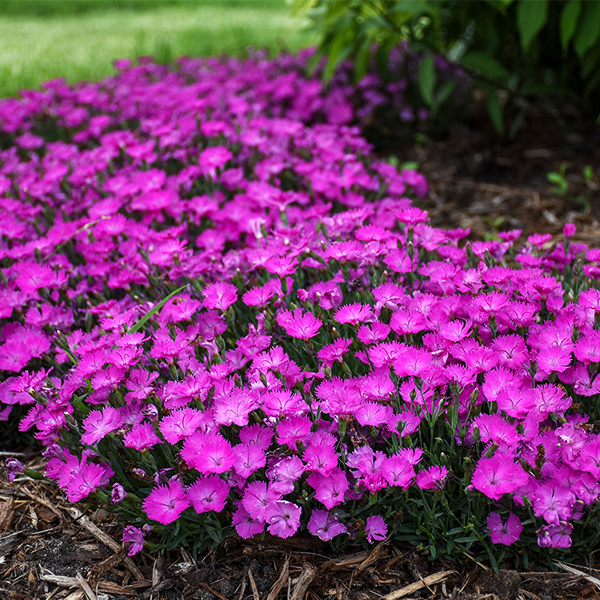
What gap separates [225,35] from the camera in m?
8.48

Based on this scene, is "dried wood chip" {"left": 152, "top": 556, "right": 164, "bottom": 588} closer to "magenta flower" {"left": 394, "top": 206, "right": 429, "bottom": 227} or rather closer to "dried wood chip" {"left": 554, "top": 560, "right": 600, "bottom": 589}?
"dried wood chip" {"left": 554, "top": 560, "right": 600, "bottom": 589}

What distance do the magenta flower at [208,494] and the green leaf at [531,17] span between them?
8.21 ft

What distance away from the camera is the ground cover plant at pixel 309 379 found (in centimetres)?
146

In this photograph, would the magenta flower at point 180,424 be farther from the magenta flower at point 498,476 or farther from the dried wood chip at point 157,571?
the magenta flower at point 498,476

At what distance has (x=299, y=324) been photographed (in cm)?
177

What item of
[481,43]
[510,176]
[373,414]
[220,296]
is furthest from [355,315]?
[481,43]

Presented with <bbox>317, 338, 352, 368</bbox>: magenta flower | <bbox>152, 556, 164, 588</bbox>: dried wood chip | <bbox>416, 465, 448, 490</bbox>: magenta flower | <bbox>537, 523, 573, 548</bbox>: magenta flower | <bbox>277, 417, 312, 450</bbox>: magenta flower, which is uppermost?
<bbox>317, 338, 352, 368</bbox>: magenta flower

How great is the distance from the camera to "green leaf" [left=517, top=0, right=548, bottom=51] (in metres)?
2.81

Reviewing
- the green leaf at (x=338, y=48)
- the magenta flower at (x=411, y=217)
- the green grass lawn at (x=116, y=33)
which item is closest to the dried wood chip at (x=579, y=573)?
the magenta flower at (x=411, y=217)

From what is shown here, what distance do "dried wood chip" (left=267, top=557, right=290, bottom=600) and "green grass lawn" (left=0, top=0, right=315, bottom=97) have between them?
11.0 ft

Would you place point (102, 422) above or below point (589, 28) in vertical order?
below

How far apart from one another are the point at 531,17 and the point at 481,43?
0.96m

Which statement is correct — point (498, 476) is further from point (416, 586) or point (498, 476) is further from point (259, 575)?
point (259, 575)

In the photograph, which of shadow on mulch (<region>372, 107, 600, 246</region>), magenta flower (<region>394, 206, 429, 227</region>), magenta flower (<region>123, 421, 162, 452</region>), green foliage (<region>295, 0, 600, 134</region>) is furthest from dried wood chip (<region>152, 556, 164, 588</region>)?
green foliage (<region>295, 0, 600, 134</region>)
